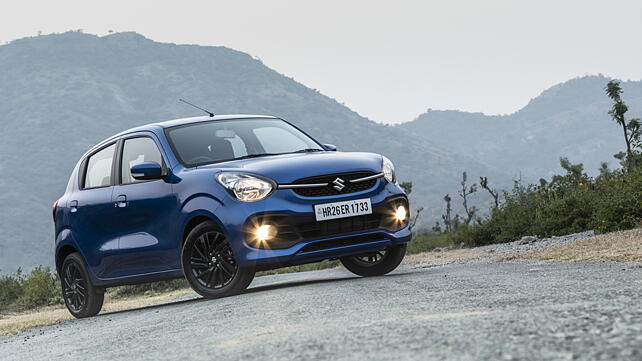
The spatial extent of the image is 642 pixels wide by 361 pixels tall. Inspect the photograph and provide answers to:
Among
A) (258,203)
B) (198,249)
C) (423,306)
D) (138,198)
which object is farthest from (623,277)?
(138,198)

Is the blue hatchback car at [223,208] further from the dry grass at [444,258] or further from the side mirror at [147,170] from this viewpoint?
the dry grass at [444,258]

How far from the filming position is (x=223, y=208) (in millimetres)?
8203

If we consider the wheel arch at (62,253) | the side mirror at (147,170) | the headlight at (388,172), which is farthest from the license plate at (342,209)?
the wheel arch at (62,253)

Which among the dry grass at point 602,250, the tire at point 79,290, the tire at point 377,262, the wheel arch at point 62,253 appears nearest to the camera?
the dry grass at point 602,250

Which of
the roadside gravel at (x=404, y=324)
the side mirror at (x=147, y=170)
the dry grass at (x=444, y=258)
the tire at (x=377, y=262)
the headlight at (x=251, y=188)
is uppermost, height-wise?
A: the side mirror at (x=147, y=170)

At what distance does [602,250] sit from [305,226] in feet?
12.8

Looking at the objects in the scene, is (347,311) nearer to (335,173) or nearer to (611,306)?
(611,306)

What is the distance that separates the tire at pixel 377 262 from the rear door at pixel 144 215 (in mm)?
2080

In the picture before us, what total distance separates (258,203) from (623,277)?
317 centimetres

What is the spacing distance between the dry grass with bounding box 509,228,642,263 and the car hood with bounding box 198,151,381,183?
2554 millimetres

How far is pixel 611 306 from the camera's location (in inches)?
197

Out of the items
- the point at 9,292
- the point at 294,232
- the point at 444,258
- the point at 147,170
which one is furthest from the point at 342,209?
the point at 9,292

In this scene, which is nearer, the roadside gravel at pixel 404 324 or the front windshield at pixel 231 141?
the roadside gravel at pixel 404 324

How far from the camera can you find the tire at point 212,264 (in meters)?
8.38
